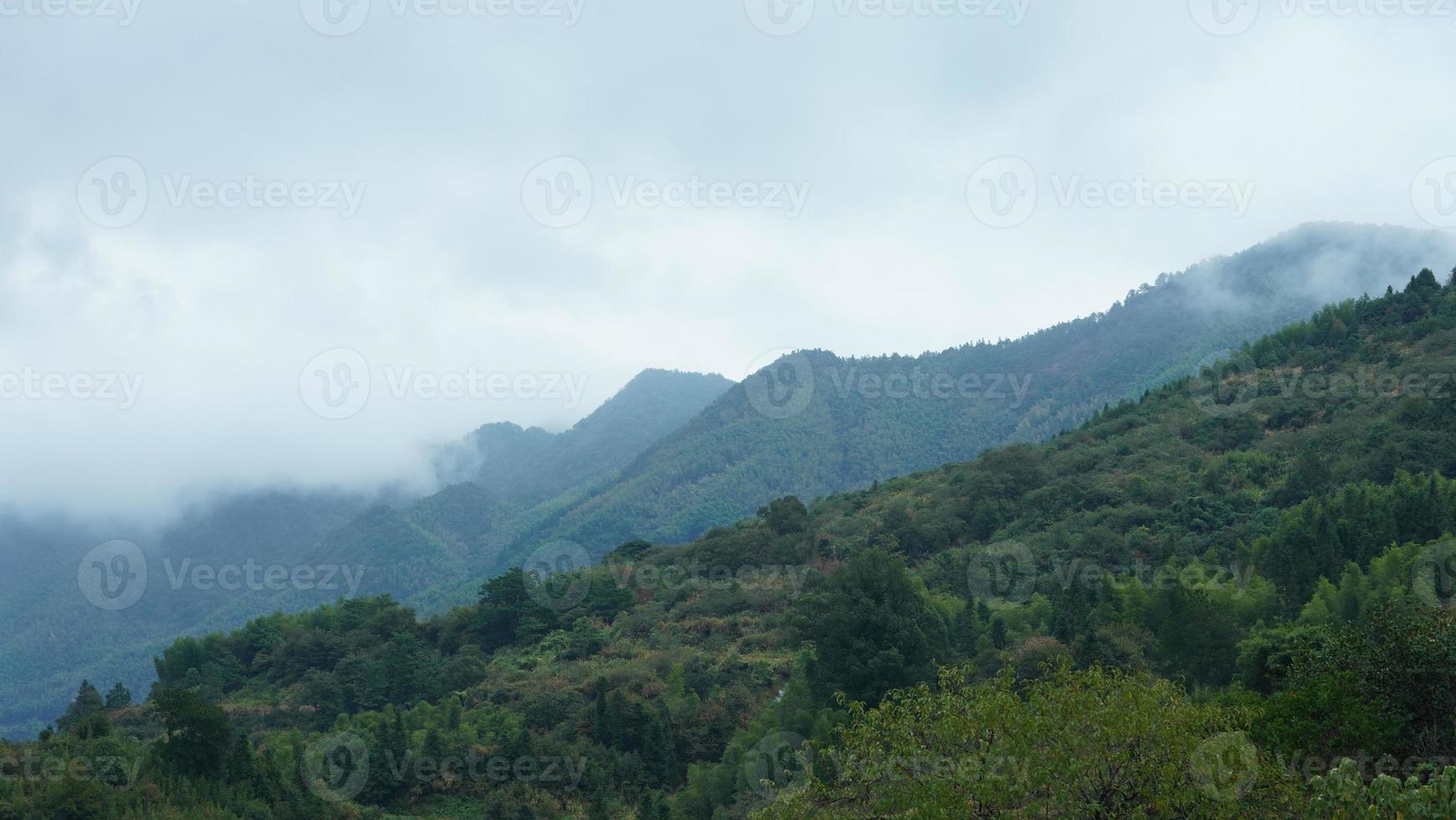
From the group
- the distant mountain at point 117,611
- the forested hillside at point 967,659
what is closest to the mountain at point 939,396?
the distant mountain at point 117,611

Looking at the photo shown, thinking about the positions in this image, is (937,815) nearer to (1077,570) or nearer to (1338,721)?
(1338,721)

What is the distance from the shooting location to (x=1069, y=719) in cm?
1202

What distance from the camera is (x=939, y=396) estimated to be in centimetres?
13675

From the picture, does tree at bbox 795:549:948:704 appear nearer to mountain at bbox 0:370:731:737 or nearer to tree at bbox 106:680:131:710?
tree at bbox 106:680:131:710

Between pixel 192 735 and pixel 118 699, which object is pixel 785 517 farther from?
pixel 192 735

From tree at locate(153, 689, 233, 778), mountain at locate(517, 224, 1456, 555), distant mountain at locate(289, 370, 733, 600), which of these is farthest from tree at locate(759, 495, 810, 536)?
distant mountain at locate(289, 370, 733, 600)

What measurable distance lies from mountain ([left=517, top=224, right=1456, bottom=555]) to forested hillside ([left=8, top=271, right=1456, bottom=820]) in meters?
56.8

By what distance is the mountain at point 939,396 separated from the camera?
379ft

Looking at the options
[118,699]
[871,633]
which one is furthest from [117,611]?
[871,633]

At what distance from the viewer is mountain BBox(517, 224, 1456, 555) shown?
379 feet

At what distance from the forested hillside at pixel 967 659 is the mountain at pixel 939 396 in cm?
5679

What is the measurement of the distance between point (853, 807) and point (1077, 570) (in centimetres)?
2520

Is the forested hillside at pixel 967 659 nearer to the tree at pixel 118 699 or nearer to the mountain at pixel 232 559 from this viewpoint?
the tree at pixel 118 699

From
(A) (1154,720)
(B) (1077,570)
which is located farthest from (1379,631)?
(B) (1077,570)
